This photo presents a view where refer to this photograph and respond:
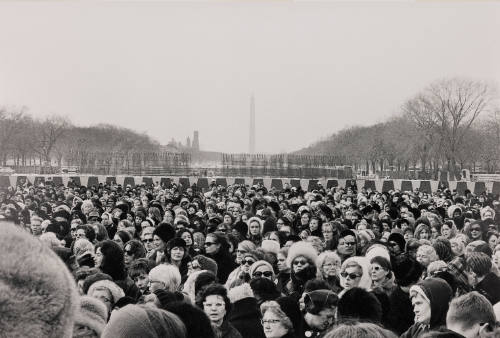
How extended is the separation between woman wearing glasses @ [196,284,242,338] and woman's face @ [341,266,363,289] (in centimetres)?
162

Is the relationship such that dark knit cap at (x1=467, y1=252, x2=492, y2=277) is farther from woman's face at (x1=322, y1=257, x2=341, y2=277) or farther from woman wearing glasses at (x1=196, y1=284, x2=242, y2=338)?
woman wearing glasses at (x1=196, y1=284, x2=242, y2=338)

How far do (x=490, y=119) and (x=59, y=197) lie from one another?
5648 centimetres

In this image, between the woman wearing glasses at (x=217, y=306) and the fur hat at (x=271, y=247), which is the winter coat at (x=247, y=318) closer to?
the woman wearing glasses at (x=217, y=306)

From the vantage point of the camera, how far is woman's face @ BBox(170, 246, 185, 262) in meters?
8.39

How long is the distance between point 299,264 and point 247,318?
6.48 feet

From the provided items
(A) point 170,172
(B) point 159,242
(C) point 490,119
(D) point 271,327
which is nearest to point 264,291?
(D) point 271,327

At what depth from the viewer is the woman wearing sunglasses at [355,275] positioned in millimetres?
6477

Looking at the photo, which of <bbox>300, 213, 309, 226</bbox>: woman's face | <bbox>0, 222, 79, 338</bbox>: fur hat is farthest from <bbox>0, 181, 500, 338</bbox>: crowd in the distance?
<bbox>300, 213, 309, 226</bbox>: woman's face

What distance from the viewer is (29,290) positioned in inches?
60.6

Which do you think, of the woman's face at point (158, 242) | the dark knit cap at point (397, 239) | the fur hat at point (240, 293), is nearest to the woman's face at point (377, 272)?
the fur hat at point (240, 293)

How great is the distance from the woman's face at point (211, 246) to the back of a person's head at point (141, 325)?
620cm

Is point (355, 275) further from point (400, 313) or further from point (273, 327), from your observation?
point (273, 327)

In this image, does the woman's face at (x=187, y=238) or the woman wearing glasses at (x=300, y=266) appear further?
the woman's face at (x=187, y=238)

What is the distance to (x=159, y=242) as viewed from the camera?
959 cm
